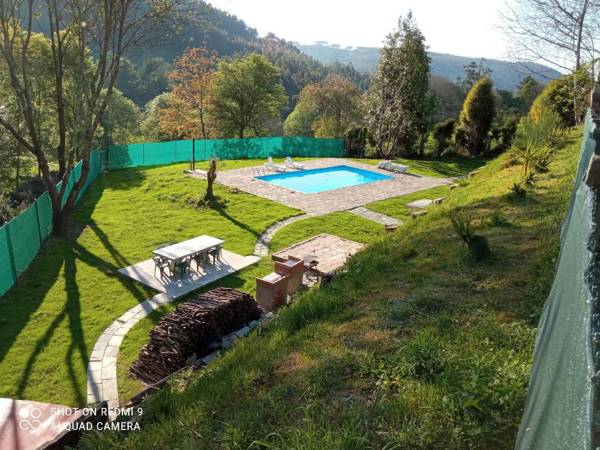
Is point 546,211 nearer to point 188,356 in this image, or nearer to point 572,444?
point 188,356

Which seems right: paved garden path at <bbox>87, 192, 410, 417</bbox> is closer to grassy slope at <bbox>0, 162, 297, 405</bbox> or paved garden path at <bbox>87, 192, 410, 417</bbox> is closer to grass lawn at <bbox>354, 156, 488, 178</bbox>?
grassy slope at <bbox>0, 162, 297, 405</bbox>

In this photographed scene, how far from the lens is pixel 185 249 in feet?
34.1

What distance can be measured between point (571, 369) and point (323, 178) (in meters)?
22.1

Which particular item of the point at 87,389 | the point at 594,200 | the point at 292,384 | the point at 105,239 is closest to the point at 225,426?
the point at 292,384

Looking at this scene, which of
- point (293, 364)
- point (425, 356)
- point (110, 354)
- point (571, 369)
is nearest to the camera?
point (571, 369)

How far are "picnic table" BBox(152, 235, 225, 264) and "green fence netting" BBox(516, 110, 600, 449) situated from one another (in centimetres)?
874

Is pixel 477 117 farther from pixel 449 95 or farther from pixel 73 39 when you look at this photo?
pixel 449 95

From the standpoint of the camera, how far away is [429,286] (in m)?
5.79

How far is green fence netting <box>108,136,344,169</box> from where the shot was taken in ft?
77.5

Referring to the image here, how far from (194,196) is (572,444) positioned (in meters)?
16.3

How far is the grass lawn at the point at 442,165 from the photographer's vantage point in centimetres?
2491

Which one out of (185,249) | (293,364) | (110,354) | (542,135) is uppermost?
(542,135)

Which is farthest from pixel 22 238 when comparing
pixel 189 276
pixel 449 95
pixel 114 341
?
pixel 449 95

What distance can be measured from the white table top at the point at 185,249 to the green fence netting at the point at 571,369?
8753 millimetres
